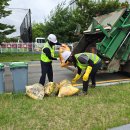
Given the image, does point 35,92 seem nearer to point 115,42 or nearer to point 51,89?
point 51,89

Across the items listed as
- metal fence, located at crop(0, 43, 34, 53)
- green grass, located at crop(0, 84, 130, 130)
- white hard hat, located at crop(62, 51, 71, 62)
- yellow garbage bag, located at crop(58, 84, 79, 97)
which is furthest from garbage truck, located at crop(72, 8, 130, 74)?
metal fence, located at crop(0, 43, 34, 53)

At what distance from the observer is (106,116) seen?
19.7 feet

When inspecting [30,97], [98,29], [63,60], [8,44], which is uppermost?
[98,29]

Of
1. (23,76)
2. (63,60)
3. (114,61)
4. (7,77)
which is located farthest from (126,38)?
(7,77)

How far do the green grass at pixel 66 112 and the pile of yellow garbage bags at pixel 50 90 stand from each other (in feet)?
0.53

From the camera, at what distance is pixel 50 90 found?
7.92 metres

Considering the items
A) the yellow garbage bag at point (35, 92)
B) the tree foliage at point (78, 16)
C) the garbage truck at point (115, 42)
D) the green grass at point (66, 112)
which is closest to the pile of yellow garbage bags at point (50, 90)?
the yellow garbage bag at point (35, 92)

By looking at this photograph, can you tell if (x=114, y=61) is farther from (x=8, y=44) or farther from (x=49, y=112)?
(x=8, y=44)

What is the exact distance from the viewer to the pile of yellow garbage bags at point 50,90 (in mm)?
7664

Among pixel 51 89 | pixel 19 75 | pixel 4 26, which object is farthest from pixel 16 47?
pixel 51 89

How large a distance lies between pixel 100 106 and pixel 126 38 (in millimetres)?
4119

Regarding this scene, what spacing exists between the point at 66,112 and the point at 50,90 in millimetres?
1742

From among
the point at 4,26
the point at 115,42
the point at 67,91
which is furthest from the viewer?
the point at 4,26

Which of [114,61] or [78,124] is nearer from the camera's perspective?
[78,124]
